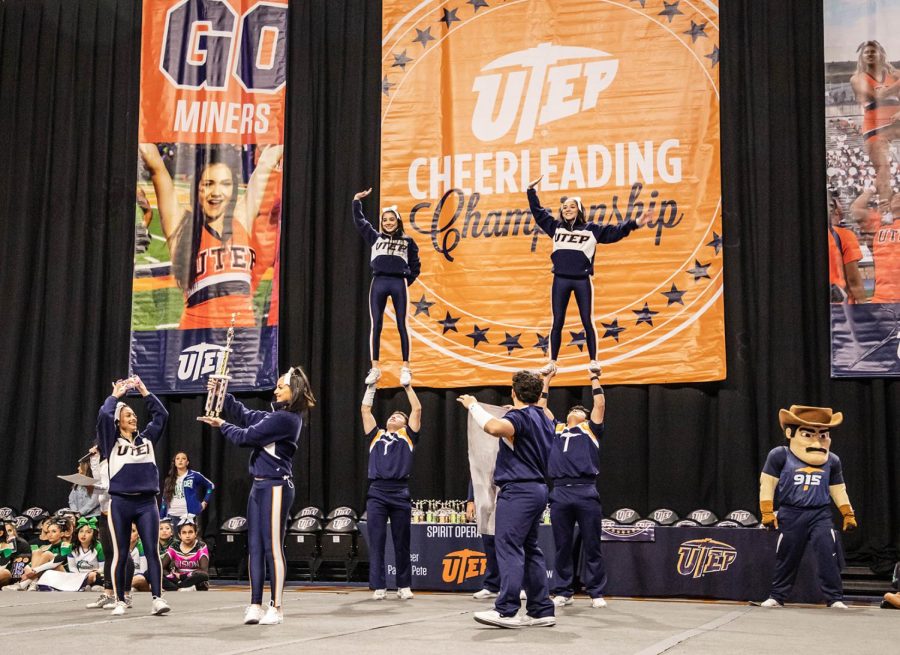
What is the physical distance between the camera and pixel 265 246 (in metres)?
13.3

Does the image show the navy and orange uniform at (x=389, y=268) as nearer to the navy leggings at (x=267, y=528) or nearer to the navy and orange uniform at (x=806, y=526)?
the navy leggings at (x=267, y=528)

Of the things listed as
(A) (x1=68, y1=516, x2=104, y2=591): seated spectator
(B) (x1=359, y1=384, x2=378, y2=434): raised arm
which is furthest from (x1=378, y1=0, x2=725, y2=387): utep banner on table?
(A) (x1=68, y1=516, x2=104, y2=591): seated spectator

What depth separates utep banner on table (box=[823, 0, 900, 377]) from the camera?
11.2 meters

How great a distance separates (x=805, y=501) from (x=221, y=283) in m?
7.69

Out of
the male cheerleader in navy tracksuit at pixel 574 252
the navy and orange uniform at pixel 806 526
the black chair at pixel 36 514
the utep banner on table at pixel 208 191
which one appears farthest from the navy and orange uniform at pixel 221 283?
the navy and orange uniform at pixel 806 526

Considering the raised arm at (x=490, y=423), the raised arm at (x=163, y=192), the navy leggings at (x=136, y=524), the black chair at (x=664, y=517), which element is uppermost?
the raised arm at (x=163, y=192)

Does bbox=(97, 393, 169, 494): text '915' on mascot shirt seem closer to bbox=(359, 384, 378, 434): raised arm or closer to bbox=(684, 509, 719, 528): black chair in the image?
bbox=(359, 384, 378, 434): raised arm

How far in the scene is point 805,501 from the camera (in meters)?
9.01

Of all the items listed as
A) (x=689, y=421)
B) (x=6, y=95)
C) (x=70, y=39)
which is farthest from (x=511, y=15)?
(x=6, y=95)

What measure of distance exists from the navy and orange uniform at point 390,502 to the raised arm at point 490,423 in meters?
3.04

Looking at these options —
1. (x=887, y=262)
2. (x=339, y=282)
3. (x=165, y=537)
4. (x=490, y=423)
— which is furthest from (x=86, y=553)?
(x=887, y=262)

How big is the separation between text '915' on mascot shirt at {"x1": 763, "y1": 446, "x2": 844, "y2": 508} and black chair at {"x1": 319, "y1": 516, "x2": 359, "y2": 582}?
16.3ft

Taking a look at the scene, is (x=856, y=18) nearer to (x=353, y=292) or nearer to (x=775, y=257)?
(x=775, y=257)

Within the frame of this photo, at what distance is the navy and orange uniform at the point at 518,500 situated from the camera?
248 inches
